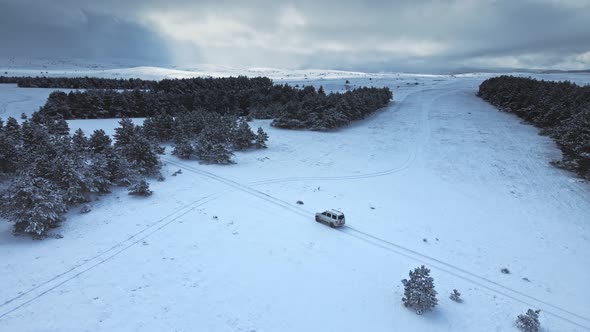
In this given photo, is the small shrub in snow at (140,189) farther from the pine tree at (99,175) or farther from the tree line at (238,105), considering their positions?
the tree line at (238,105)

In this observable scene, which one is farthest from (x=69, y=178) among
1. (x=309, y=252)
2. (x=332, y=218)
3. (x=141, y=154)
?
(x=332, y=218)

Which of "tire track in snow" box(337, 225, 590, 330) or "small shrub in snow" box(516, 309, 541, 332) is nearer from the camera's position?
"small shrub in snow" box(516, 309, 541, 332)

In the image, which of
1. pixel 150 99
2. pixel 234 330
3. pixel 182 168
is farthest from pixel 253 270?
pixel 150 99

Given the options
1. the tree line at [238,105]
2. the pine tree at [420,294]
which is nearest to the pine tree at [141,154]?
the tree line at [238,105]

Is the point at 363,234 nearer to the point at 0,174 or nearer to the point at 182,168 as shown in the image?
the point at 182,168

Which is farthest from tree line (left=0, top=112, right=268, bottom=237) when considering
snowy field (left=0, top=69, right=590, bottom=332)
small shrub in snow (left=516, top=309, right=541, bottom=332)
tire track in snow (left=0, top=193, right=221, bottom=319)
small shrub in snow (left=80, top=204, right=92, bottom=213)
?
small shrub in snow (left=516, top=309, right=541, bottom=332)

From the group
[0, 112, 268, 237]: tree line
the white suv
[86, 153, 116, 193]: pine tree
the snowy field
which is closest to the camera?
the snowy field

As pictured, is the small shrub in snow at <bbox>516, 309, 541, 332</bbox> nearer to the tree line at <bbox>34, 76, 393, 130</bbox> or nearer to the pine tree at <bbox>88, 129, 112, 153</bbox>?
the pine tree at <bbox>88, 129, 112, 153</bbox>
